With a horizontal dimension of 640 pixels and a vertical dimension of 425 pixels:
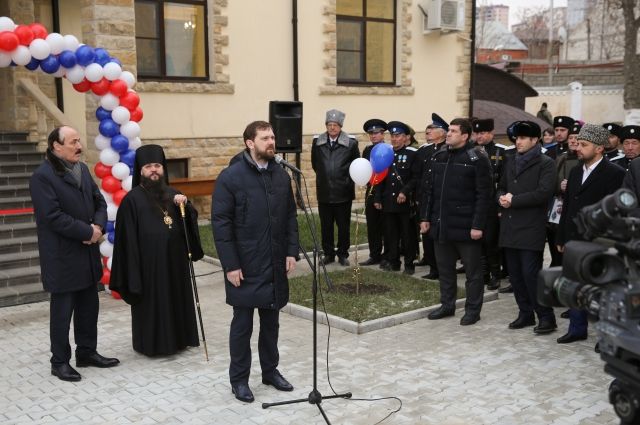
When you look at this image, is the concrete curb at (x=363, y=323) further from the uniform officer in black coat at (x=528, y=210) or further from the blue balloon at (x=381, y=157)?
the blue balloon at (x=381, y=157)

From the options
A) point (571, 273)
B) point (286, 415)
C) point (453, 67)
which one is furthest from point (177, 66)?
point (571, 273)

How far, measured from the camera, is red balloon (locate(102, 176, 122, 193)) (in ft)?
27.2

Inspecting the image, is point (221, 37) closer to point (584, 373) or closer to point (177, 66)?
point (177, 66)

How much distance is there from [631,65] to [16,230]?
24.9 metres

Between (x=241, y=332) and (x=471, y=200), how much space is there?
9.52 ft

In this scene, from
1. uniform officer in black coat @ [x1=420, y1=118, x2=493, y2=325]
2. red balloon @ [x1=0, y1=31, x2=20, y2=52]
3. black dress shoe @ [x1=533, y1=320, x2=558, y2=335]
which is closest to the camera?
black dress shoe @ [x1=533, y1=320, x2=558, y2=335]

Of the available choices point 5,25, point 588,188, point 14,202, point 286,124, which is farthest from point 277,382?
point 14,202

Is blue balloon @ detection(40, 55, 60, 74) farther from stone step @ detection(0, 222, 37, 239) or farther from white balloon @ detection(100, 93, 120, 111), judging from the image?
stone step @ detection(0, 222, 37, 239)

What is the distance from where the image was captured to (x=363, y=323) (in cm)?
688

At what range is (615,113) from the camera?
3194 centimetres

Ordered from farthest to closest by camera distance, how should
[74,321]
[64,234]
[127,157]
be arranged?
[127,157] → [74,321] → [64,234]

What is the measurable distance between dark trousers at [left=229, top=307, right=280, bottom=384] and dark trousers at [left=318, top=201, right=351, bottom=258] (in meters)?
4.38

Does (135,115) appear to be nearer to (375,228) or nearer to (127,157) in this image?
(127,157)

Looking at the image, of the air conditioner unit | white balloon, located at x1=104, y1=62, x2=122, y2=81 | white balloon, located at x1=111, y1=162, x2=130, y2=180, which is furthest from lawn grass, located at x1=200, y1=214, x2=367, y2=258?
the air conditioner unit
